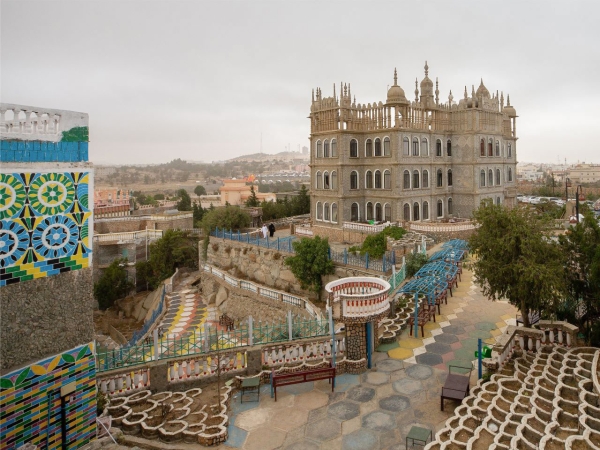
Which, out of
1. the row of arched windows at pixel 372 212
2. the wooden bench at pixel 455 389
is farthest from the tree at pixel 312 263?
the wooden bench at pixel 455 389

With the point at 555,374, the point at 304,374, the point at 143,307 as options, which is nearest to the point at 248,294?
the point at 143,307

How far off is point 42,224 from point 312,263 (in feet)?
53.7

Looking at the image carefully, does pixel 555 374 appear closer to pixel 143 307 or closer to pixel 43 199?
pixel 43 199

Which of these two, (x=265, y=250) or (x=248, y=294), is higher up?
(x=265, y=250)

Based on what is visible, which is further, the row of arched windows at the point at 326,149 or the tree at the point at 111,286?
the tree at the point at 111,286

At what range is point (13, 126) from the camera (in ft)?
19.5

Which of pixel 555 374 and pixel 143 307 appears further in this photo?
pixel 143 307

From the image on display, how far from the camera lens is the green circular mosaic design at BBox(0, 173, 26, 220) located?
573 cm

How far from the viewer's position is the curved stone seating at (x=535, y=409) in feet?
21.4

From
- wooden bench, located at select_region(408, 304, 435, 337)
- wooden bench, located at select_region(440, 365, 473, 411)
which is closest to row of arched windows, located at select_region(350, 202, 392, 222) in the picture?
wooden bench, located at select_region(408, 304, 435, 337)

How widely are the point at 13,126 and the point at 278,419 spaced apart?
6606mm

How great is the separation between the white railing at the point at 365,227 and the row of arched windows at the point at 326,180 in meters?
2.91

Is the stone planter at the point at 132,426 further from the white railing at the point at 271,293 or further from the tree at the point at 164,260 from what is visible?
the tree at the point at 164,260

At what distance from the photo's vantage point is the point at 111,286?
3119cm
